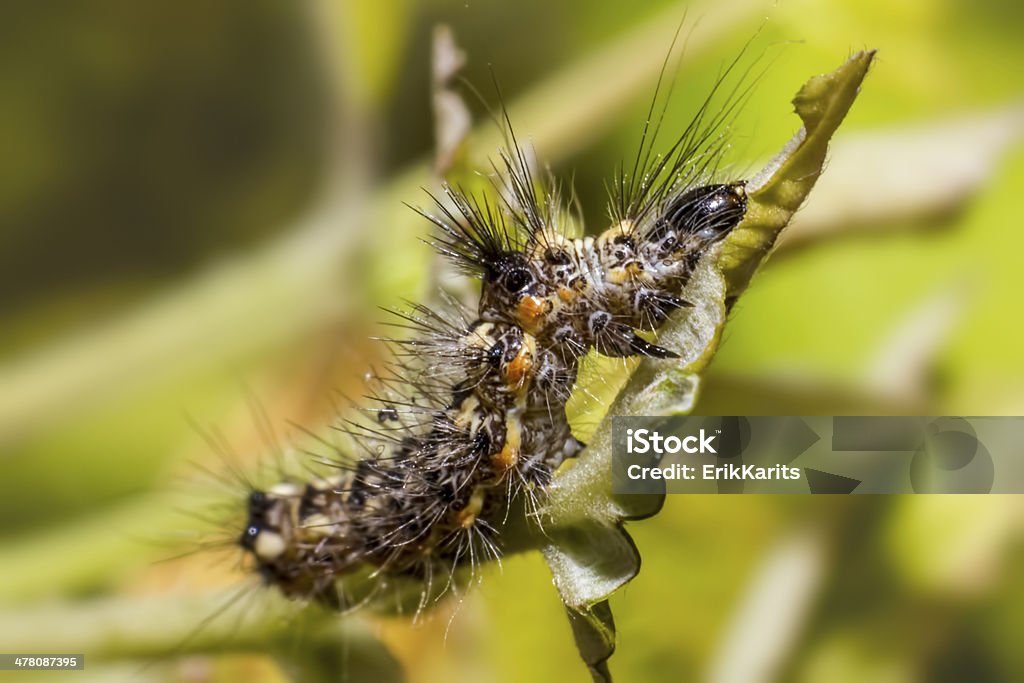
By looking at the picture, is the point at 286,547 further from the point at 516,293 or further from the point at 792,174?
the point at 792,174

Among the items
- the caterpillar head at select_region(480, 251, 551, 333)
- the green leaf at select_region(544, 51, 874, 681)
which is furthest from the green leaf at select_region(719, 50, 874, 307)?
the caterpillar head at select_region(480, 251, 551, 333)

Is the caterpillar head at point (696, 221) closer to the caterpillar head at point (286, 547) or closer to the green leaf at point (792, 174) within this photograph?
the green leaf at point (792, 174)

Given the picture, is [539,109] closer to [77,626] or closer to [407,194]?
[407,194]

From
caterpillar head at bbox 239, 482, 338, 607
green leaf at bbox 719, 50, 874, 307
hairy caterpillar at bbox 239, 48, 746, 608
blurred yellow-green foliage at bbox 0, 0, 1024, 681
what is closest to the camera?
green leaf at bbox 719, 50, 874, 307

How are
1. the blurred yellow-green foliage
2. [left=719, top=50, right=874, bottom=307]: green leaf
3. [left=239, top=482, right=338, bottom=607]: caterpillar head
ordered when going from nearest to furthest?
1. [left=719, top=50, right=874, bottom=307]: green leaf
2. [left=239, top=482, right=338, bottom=607]: caterpillar head
3. the blurred yellow-green foliage
